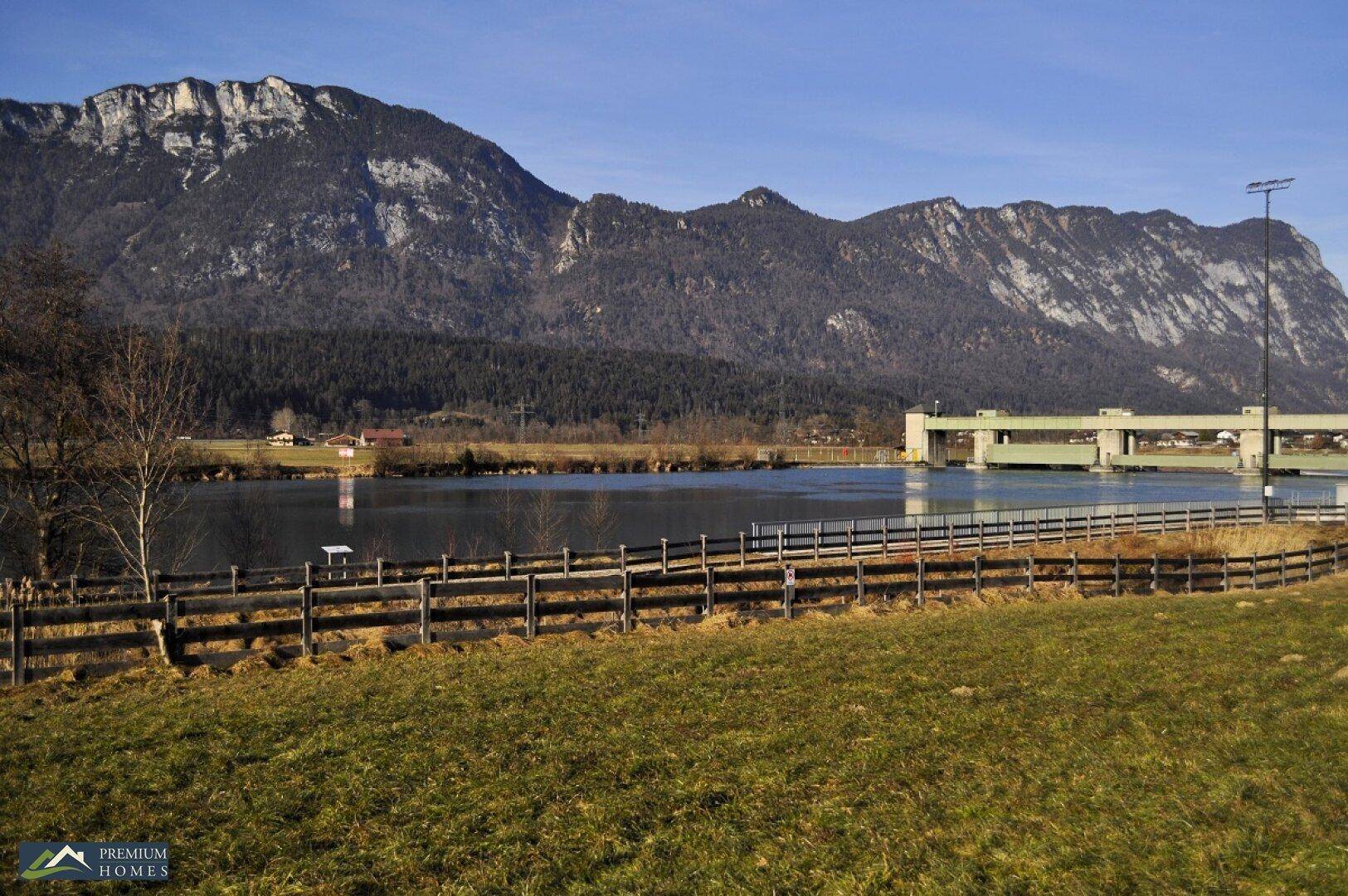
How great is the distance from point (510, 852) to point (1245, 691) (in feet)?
28.4

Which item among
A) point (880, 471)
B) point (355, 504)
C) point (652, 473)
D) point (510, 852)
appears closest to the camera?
point (510, 852)

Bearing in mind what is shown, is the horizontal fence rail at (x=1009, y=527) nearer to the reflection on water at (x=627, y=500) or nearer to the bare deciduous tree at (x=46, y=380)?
the reflection on water at (x=627, y=500)

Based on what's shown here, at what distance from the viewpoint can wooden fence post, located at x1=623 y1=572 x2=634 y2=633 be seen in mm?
17094

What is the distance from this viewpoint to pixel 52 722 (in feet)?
34.3

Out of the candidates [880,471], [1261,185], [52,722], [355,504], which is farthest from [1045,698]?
[880,471]

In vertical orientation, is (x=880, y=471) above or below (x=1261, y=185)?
below

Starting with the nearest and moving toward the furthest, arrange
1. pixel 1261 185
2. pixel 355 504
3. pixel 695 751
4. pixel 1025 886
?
1. pixel 1025 886
2. pixel 695 751
3. pixel 1261 185
4. pixel 355 504

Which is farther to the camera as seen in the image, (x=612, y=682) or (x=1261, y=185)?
(x=1261, y=185)

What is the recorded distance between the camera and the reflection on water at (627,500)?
53.5 m

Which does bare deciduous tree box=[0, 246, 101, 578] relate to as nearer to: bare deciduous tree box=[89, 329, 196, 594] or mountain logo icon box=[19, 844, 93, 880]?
bare deciduous tree box=[89, 329, 196, 594]

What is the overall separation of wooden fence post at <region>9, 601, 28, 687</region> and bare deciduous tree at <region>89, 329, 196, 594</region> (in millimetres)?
8299

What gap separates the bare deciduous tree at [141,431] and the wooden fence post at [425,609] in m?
8.90

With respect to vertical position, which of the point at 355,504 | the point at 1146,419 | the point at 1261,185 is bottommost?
the point at 355,504

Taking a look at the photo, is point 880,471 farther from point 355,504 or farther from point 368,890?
point 368,890
